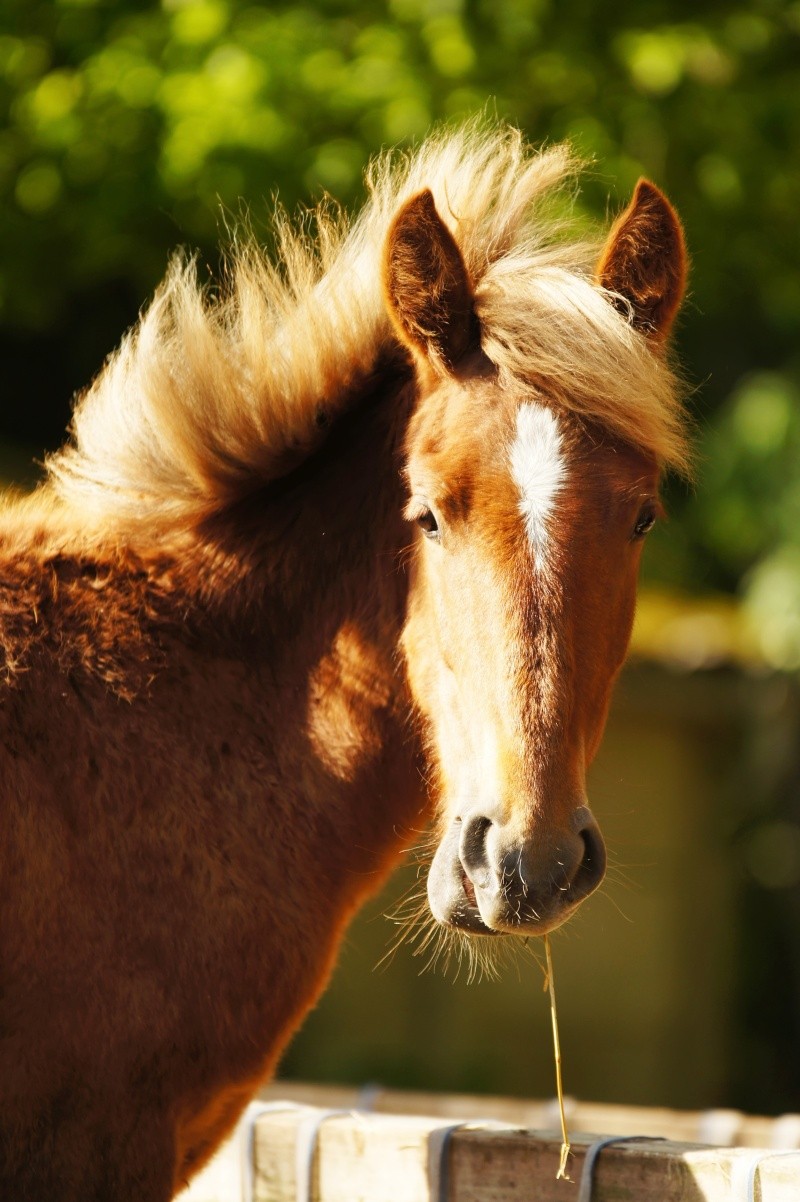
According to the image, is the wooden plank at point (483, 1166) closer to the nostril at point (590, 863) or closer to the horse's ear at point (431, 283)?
the nostril at point (590, 863)

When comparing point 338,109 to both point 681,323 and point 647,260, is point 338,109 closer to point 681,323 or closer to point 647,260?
point 681,323

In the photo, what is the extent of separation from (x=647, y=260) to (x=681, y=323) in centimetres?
246

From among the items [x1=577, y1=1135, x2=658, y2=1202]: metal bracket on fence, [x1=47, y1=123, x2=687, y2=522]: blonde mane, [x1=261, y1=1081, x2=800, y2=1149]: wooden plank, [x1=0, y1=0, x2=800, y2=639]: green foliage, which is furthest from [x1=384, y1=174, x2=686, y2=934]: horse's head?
[x1=0, y1=0, x2=800, y2=639]: green foliage

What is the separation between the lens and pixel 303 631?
8.80 ft

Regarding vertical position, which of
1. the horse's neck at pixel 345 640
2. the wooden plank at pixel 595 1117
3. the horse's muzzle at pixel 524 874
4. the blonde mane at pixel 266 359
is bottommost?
the wooden plank at pixel 595 1117

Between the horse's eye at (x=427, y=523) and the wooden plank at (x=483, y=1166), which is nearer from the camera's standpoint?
the wooden plank at (x=483, y=1166)

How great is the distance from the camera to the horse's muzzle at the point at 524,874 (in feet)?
6.93

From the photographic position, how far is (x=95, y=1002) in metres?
2.22

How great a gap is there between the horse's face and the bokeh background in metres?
0.83

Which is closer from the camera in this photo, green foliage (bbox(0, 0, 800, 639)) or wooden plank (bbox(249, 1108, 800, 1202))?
wooden plank (bbox(249, 1108, 800, 1202))

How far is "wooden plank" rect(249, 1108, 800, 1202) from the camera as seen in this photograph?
204 centimetres

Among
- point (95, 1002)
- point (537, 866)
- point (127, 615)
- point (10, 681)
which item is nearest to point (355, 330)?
point (127, 615)

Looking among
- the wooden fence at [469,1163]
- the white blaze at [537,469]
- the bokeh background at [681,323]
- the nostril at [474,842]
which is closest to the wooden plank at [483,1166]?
the wooden fence at [469,1163]

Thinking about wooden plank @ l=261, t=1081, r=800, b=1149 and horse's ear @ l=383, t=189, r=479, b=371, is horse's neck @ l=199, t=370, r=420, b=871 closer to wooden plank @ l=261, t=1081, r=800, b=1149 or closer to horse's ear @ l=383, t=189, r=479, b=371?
horse's ear @ l=383, t=189, r=479, b=371
